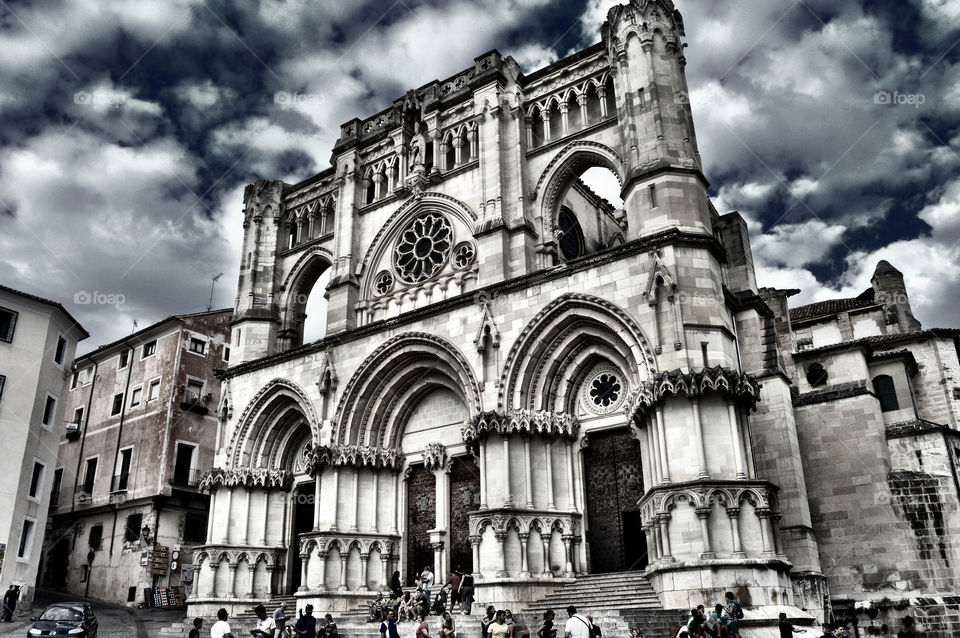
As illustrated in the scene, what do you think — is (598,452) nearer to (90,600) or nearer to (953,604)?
(953,604)

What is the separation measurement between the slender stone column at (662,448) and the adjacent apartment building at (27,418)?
23080 mm

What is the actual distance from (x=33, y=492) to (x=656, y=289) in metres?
25.2

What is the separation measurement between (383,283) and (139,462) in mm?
17359

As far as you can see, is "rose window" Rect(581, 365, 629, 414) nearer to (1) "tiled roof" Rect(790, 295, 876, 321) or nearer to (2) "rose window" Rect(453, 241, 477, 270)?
(2) "rose window" Rect(453, 241, 477, 270)

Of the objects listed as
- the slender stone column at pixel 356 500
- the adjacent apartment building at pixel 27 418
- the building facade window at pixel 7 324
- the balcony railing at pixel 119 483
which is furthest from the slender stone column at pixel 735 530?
the balcony railing at pixel 119 483

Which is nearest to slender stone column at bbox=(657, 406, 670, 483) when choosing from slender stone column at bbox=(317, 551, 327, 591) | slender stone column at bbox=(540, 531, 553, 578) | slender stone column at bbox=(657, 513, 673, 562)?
slender stone column at bbox=(657, 513, 673, 562)

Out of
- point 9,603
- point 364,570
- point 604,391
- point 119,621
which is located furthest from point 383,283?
point 9,603

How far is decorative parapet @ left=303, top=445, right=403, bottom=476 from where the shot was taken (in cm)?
2425

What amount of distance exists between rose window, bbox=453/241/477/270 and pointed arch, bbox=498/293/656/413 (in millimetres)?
4758

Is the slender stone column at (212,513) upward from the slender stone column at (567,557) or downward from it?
upward

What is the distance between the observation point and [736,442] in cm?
1806

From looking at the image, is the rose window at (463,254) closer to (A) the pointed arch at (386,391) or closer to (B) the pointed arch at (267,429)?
(A) the pointed arch at (386,391)

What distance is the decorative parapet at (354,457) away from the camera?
24.2 meters

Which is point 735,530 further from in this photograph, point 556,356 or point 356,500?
point 356,500
